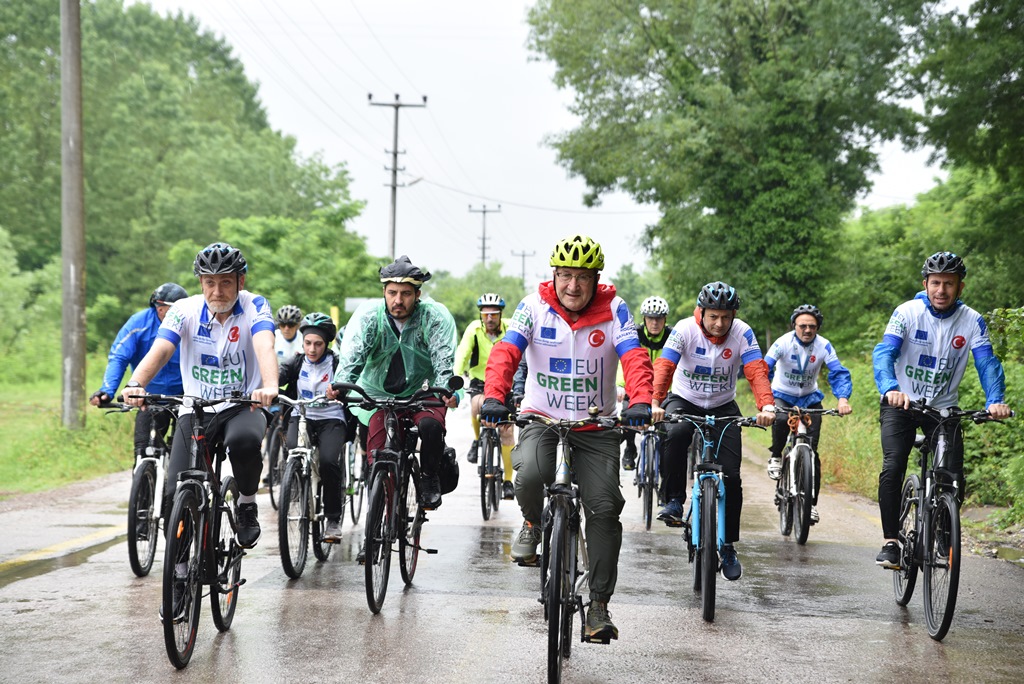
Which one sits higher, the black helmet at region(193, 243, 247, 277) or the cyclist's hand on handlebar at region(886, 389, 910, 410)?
the black helmet at region(193, 243, 247, 277)

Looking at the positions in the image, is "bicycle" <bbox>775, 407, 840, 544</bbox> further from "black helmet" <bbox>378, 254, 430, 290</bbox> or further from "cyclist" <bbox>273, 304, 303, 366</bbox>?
"cyclist" <bbox>273, 304, 303, 366</bbox>

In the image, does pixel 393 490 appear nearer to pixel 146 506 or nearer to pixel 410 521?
pixel 410 521

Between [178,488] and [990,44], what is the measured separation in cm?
1544

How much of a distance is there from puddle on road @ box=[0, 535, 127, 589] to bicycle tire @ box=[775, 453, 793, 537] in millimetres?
5826

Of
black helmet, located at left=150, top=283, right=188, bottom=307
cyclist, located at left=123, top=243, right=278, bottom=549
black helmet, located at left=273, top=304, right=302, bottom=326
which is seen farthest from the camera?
black helmet, located at left=273, top=304, right=302, bottom=326

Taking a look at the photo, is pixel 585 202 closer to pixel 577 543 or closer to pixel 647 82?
pixel 647 82

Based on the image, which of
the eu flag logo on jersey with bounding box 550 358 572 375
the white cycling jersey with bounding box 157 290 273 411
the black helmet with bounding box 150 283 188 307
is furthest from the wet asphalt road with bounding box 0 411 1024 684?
the black helmet with bounding box 150 283 188 307

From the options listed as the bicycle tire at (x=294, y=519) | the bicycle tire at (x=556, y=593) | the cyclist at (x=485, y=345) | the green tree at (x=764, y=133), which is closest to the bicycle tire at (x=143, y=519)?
the bicycle tire at (x=294, y=519)

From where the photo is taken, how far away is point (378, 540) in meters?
7.34

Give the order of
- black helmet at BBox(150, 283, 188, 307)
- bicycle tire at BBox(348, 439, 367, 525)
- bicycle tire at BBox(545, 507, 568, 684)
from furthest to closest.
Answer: bicycle tire at BBox(348, 439, 367, 525)
black helmet at BBox(150, 283, 188, 307)
bicycle tire at BBox(545, 507, 568, 684)

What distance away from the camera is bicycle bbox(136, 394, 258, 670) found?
19.0 feet

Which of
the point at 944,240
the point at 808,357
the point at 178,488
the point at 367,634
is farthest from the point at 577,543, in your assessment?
the point at 944,240

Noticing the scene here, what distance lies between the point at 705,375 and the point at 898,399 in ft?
5.46

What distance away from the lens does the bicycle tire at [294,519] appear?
8.04m
